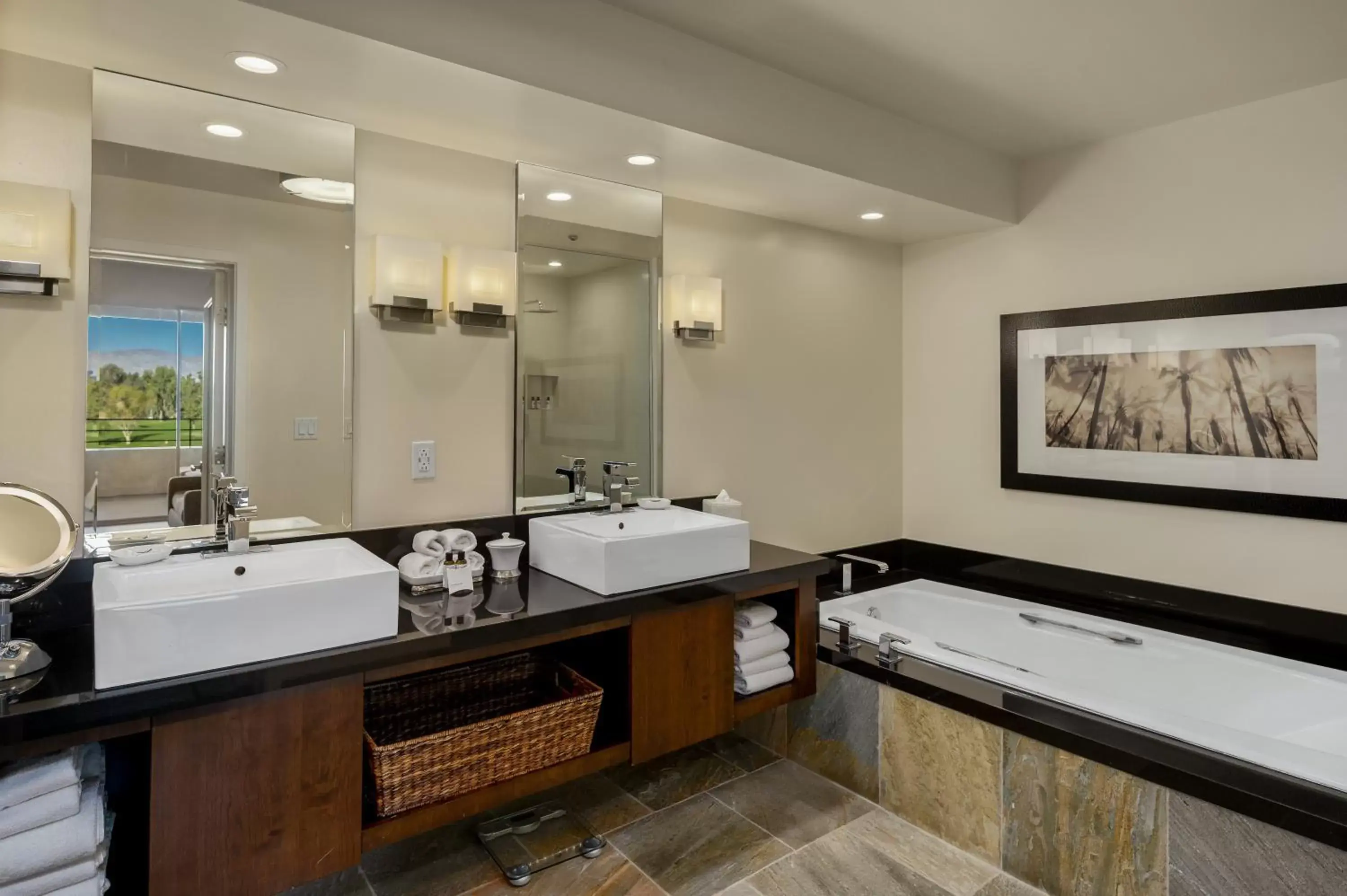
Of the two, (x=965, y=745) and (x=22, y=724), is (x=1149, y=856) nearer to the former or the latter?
(x=965, y=745)

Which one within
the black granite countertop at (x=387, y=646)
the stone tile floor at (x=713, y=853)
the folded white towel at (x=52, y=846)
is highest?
the black granite countertop at (x=387, y=646)

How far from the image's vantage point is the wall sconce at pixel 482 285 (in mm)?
2266

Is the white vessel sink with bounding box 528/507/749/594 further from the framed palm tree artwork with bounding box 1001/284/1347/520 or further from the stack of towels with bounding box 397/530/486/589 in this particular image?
the framed palm tree artwork with bounding box 1001/284/1347/520

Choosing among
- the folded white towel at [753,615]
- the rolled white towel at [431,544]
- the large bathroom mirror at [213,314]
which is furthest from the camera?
the folded white towel at [753,615]

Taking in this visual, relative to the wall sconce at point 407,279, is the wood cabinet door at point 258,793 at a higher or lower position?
lower

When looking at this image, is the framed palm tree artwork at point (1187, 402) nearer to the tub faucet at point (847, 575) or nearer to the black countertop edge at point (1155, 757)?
the tub faucet at point (847, 575)

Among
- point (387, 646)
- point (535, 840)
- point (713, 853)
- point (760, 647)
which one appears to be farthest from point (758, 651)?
point (387, 646)

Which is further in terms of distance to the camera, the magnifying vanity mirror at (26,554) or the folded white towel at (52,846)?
the magnifying vanity mirror at (26,554)

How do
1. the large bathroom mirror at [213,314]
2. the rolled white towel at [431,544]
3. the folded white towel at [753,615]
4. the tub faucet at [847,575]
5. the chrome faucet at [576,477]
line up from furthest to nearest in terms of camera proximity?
the tub faucet at [847,575] → the chrome faucet at [576,477] → the folded white towel at [753,615] → the rolled white towel at [431,544] → the large bathroom mirror at [213,314]

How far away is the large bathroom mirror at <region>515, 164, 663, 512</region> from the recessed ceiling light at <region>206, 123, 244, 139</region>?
799mm

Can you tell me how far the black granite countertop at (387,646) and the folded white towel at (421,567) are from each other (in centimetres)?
6

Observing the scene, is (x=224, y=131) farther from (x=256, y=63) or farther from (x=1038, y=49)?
(x=1038, y=49)

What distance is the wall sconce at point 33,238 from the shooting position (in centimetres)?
161

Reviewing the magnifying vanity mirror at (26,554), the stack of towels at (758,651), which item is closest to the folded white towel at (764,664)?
the stack of towels at (758,651)
